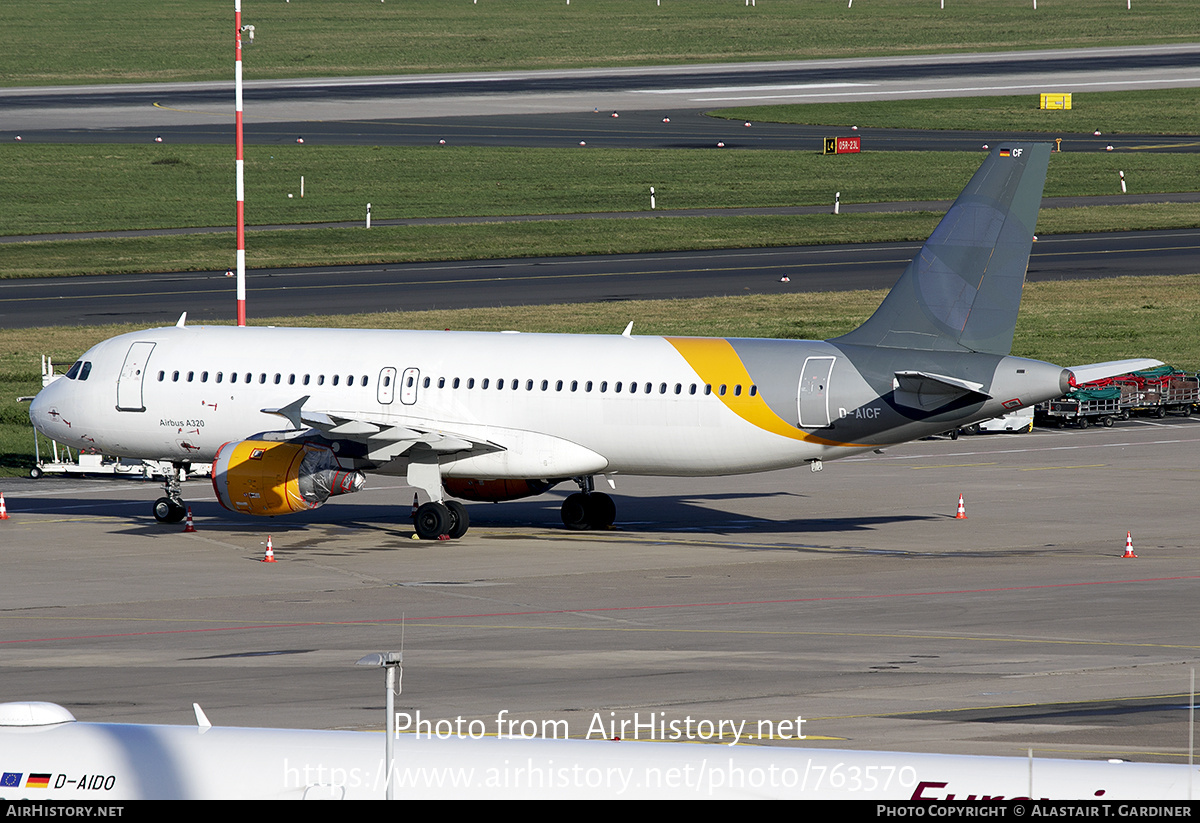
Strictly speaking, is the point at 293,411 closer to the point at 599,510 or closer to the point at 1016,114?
the point at 599,510

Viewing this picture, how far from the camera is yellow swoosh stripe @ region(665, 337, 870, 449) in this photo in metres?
37.7

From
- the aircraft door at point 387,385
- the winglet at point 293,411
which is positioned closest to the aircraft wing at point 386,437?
the winglet at point 293,411

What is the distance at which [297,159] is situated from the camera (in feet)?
363

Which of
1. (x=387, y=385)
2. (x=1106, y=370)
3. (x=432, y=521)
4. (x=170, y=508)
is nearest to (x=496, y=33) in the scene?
(x=170, y=508)

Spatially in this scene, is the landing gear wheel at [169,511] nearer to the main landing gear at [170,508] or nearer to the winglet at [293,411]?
the main landing gear at [170,508]

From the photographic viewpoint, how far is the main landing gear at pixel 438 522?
3912cm

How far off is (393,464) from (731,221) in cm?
5882

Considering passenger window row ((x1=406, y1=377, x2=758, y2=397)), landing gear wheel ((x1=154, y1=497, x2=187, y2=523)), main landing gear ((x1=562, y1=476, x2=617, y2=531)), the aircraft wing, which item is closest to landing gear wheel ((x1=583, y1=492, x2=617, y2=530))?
main landing gear ((x1=562, y1=476, x2=617, y2=531))

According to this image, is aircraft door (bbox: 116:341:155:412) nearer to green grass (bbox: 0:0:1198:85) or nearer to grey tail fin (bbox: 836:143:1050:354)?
Answer: grey tail fin (bbox: 836:143:1050:354)

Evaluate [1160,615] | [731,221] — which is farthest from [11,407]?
[731,221]

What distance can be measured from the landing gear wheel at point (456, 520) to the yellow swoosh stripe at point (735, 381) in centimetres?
606

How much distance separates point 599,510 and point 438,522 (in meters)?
4.10

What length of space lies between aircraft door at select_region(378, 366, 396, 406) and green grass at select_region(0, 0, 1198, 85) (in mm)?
111089
